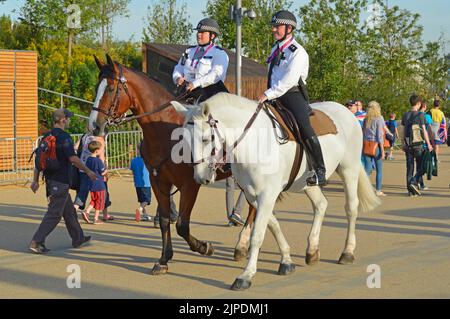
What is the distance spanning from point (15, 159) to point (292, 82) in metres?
13.1

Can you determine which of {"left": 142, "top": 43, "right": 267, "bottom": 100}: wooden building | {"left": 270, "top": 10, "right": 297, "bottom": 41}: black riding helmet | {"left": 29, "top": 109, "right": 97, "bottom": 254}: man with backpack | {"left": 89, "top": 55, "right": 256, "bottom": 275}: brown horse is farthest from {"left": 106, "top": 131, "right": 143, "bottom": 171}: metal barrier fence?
{"left": 270, "top": 10, "right": 297, "bottom": 41}: black riding helmet

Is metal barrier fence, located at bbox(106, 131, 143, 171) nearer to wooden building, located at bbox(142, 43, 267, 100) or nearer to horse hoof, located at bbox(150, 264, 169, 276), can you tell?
wooden building, located at bbox(142, 43, 267, 100)

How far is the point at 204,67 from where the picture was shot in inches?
407

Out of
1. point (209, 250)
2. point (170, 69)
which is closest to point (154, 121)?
point (209, 250)

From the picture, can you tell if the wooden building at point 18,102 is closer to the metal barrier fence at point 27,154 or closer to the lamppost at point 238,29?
the metal barrier fence at point 27,154

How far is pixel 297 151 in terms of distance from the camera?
30.3 feet

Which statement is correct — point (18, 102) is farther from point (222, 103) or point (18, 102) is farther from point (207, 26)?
point (222, 103)

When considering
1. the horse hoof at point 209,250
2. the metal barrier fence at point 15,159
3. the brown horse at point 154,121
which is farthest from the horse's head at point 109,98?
the metal barrier fence at point 15,159

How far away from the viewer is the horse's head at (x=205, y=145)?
8211 mm

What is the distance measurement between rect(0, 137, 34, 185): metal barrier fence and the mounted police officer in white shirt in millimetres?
10692

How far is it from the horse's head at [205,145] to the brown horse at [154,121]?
1275 mm
